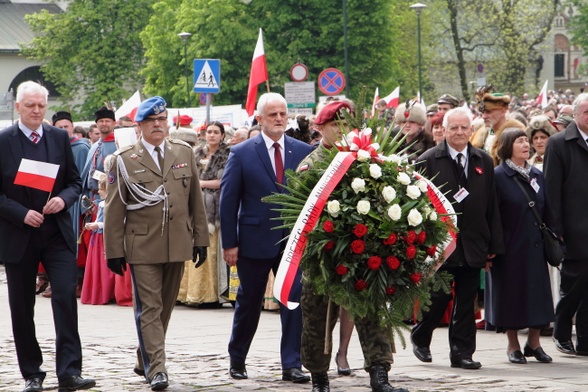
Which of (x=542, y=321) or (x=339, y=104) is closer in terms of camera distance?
(x=339, y=104)

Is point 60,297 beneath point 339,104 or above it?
beneath

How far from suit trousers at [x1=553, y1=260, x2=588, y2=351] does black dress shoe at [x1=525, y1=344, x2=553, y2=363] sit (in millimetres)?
385

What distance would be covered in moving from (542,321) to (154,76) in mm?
54314

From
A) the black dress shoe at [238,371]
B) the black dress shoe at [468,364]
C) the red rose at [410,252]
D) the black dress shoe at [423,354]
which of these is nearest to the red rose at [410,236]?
the red rose at [410,252]

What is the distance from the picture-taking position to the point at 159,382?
8.96 metres

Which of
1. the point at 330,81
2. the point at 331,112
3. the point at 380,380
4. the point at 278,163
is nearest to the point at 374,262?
the point at 380,380

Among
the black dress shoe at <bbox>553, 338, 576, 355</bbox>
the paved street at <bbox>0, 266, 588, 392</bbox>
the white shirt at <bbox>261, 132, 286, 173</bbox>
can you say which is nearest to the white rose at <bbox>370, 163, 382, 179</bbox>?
the paved street at <bbox>0, 266, 588, 392</bbox>

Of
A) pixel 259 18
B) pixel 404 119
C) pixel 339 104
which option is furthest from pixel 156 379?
pixel 259 18

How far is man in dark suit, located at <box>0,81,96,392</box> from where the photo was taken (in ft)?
30.2

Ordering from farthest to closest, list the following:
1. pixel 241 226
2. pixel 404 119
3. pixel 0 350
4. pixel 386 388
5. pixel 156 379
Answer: pixel 404 119
pixel 0 350
pixel 241 226
pixel 156 379
pixel 386 388

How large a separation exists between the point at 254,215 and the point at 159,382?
153cm

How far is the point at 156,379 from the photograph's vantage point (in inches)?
354

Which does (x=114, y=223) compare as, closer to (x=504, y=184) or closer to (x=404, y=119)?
(x=504, y=184)

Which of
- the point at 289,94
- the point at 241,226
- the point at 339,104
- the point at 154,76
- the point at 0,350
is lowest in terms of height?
the point at 0,350
